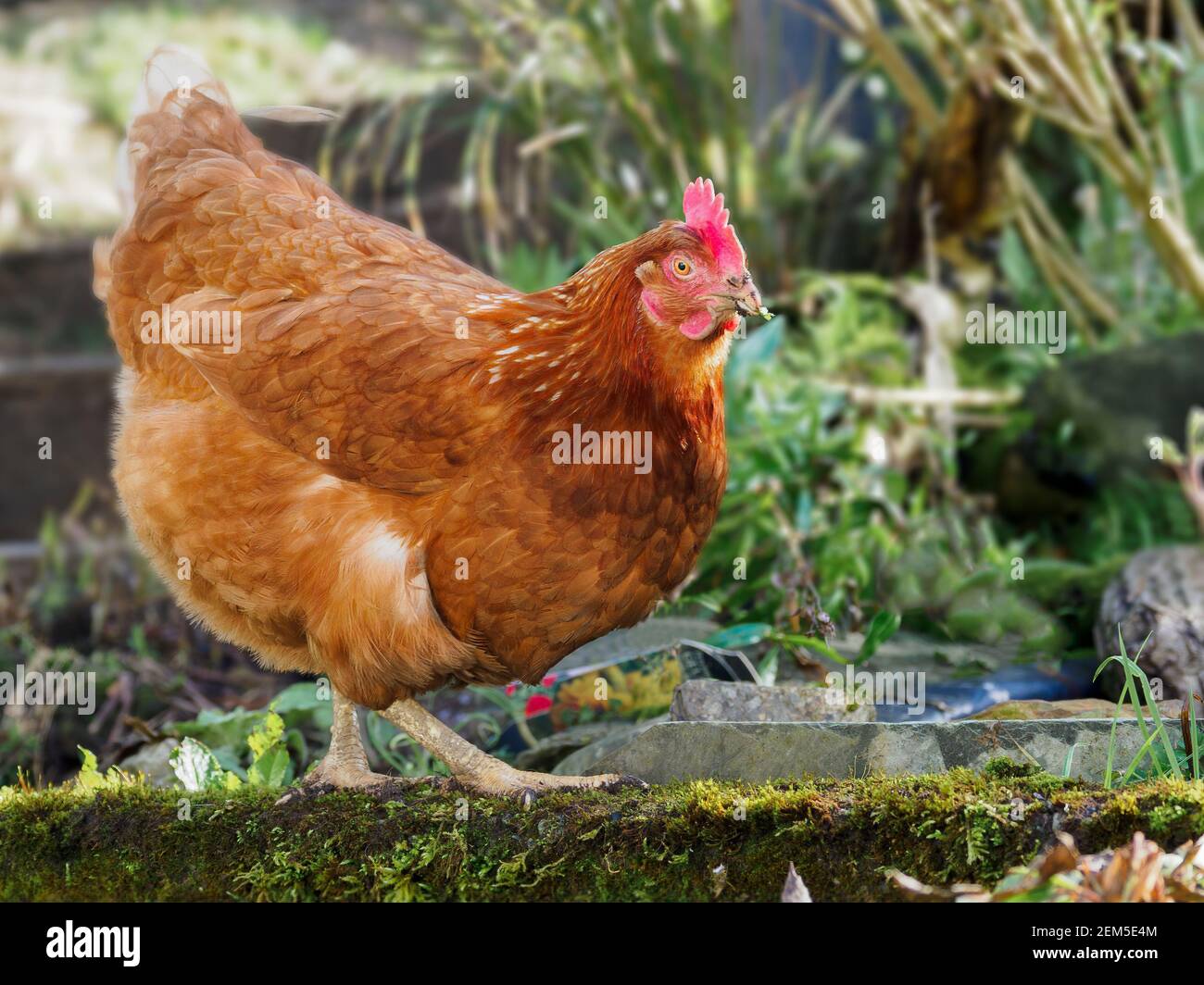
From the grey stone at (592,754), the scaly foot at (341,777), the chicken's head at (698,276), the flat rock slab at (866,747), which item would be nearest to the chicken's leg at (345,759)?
the scaly foot at (341,777)

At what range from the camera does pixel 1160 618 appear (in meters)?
4.05

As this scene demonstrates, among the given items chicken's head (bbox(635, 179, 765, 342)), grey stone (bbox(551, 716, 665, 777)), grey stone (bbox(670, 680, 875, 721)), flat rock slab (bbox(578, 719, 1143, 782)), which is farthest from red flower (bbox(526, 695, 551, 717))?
chicken's head (bbox(635, 179, 765, 342))

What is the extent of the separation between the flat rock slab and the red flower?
1005 millimetres

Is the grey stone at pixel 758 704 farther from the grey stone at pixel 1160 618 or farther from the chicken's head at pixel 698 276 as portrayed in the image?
the chicken's head at pixel 698 276

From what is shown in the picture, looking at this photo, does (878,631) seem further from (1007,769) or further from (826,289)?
(826,289)

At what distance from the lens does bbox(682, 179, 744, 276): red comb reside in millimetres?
2842

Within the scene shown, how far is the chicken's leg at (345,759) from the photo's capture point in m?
3.35

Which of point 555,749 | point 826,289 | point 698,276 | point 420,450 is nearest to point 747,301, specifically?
point 698,276

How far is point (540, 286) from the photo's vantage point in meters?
6.56

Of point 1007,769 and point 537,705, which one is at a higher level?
point 1007,769

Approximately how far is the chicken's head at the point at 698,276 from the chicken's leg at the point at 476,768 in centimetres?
114

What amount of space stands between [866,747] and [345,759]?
1.43 meters
